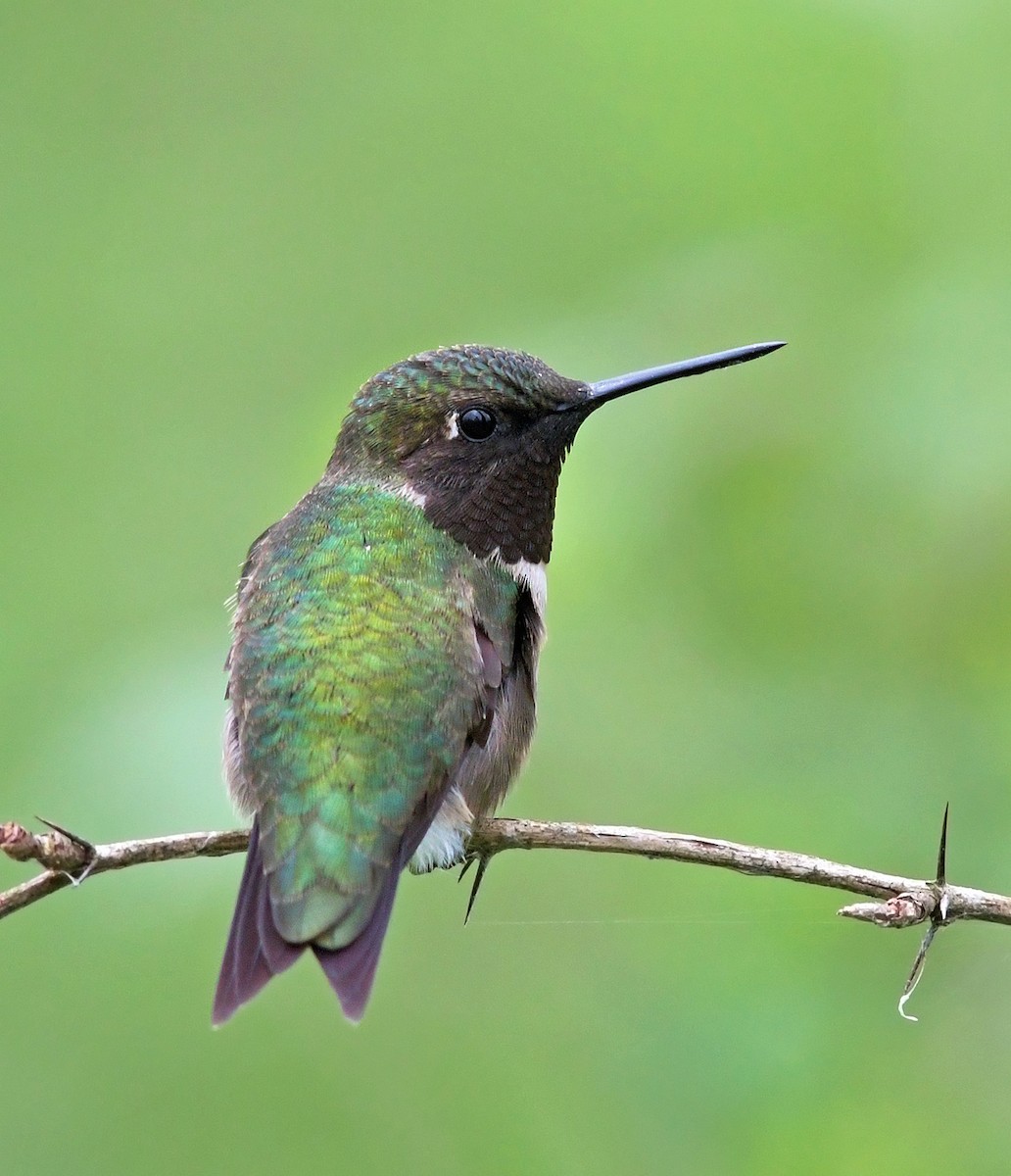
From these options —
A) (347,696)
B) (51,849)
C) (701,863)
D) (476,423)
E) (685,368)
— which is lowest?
(701,863)

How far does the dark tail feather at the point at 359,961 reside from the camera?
10.2 feet

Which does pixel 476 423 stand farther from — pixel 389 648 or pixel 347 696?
pixel 347 696

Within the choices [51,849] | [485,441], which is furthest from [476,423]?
[51,849]

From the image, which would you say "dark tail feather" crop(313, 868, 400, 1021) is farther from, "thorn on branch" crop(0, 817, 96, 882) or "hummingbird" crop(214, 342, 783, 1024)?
"thorn on branch" crop(0, 817, 96, 882)

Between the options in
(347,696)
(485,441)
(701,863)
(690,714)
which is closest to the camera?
(701,863)

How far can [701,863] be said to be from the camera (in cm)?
298

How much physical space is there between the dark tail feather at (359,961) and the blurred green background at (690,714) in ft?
1.10

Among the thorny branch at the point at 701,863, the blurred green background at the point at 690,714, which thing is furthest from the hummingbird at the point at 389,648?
the thorny branch at the point at 701,863

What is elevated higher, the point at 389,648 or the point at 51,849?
the point at 51,849

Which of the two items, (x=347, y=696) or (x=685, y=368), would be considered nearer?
(x=347, y=696)

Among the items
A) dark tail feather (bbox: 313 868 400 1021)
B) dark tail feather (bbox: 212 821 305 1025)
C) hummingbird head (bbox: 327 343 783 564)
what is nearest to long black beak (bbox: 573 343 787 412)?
hummingbird head (bbox: 327 343 783 564)

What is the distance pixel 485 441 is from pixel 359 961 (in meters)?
1.75

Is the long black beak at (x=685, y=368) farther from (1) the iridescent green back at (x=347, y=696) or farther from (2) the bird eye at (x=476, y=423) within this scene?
(1) the iridescent green back at (x=347, y=696)

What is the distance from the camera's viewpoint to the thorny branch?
8.70 ft
